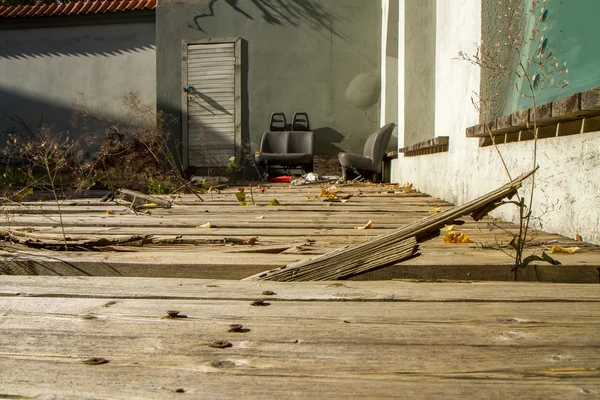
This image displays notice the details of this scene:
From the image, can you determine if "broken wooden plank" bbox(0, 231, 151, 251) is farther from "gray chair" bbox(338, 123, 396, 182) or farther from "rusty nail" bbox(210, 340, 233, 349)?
"gray chair" bbox(338, 123, 396, 182)

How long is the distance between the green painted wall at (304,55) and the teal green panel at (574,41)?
7.26 meters

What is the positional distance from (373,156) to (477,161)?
4.39 metres

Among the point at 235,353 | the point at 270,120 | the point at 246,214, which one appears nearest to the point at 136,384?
the point at 235,353

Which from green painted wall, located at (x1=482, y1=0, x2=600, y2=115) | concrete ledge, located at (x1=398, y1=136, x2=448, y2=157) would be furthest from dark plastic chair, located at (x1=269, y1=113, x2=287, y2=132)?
green painted wall, located at (x1=482, y1=0, x2=600, y2=115)

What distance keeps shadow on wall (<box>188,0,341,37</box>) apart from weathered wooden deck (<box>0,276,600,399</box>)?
923 centimetres

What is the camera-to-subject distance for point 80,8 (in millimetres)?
10703

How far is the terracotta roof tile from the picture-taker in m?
10.5

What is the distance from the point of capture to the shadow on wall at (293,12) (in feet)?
32.5

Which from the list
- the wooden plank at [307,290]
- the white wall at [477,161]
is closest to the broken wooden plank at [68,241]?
the wooden plank at [307,290]

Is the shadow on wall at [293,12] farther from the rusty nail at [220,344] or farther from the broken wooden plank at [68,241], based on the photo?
the rusty nail at [220,344]

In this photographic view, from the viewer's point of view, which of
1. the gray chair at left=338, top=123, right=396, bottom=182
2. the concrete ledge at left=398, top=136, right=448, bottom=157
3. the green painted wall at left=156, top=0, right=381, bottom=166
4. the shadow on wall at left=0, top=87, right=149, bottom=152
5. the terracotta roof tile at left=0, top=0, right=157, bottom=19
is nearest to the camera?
the concrete ledge at left=398, top=136, right=448, bottom=157

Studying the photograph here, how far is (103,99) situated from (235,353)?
10730 mm

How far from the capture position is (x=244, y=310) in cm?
104

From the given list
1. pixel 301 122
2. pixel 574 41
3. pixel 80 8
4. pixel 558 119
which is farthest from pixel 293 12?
pixel 558 119
